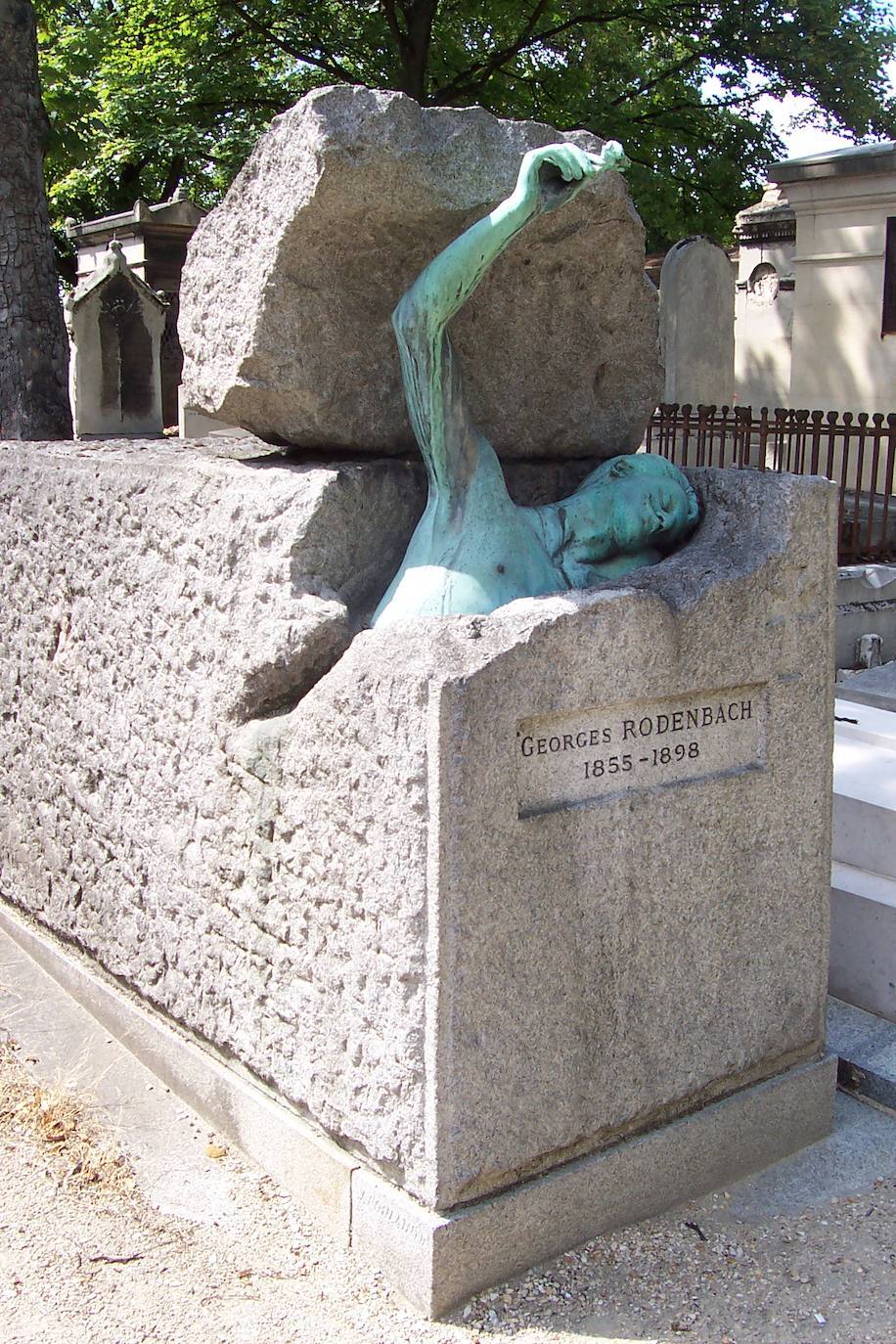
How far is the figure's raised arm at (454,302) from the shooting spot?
2.55 m

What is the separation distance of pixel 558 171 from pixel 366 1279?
224 centimetres

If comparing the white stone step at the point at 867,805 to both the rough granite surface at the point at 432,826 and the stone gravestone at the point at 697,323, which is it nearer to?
the rough granite surface at the point at 432,826

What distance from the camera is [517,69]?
664 inches

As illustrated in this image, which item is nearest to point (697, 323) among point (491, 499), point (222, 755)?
point (491, 499)

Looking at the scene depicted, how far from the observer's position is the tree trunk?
22.0 ft

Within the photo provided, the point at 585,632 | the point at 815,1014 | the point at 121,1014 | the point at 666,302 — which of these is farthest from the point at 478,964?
the point at 666,302

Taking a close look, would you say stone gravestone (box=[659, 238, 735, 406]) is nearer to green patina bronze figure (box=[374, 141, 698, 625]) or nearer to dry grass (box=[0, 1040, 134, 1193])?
green patina bronze figure (box=[374, 141, 698, 625])

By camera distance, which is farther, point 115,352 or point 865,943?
point 115,352

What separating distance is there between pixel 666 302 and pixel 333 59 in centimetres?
684

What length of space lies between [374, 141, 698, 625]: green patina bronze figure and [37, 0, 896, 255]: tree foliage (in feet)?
42.8

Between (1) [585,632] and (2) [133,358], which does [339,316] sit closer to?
(1) [585,632]

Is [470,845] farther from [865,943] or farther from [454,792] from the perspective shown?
[865,943]

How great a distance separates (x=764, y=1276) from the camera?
2.63 metres

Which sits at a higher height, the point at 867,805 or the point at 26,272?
the point at 26,272
